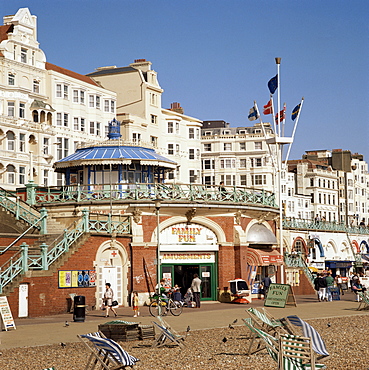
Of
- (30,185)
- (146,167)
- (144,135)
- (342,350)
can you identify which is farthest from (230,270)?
(144,135)

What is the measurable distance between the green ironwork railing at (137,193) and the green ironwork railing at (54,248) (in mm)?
1335

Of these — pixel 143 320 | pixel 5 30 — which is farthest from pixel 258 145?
pixel 143 320

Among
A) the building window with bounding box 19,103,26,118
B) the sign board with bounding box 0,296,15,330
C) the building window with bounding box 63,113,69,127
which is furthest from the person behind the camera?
the building window with bounding box 63,113,69,127

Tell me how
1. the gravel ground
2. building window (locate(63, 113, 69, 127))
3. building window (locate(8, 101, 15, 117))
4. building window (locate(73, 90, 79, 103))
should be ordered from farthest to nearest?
building window (locate(73, 90, 79, 103)) → building window (locate(63, 113, 69, 127)) → building window (locate(8, 101, 15, 117)) → the gravel ground

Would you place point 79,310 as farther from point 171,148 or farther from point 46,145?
point 171,148

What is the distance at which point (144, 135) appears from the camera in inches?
2955

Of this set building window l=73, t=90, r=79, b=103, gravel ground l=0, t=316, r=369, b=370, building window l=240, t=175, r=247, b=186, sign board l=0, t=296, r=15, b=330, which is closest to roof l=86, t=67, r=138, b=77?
building window l=73, t=90, r=79, b=103

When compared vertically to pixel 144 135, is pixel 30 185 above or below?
below

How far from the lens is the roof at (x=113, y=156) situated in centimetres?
3825

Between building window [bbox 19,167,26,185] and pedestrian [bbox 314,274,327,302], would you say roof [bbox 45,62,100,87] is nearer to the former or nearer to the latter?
building window [bbox 19,167,26,185]

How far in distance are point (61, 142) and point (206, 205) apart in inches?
1188

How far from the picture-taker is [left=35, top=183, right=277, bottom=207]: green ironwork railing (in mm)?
36750

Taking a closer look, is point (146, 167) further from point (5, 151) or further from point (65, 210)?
point (5, 151)

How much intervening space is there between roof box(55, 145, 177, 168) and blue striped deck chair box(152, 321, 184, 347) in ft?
64.7
